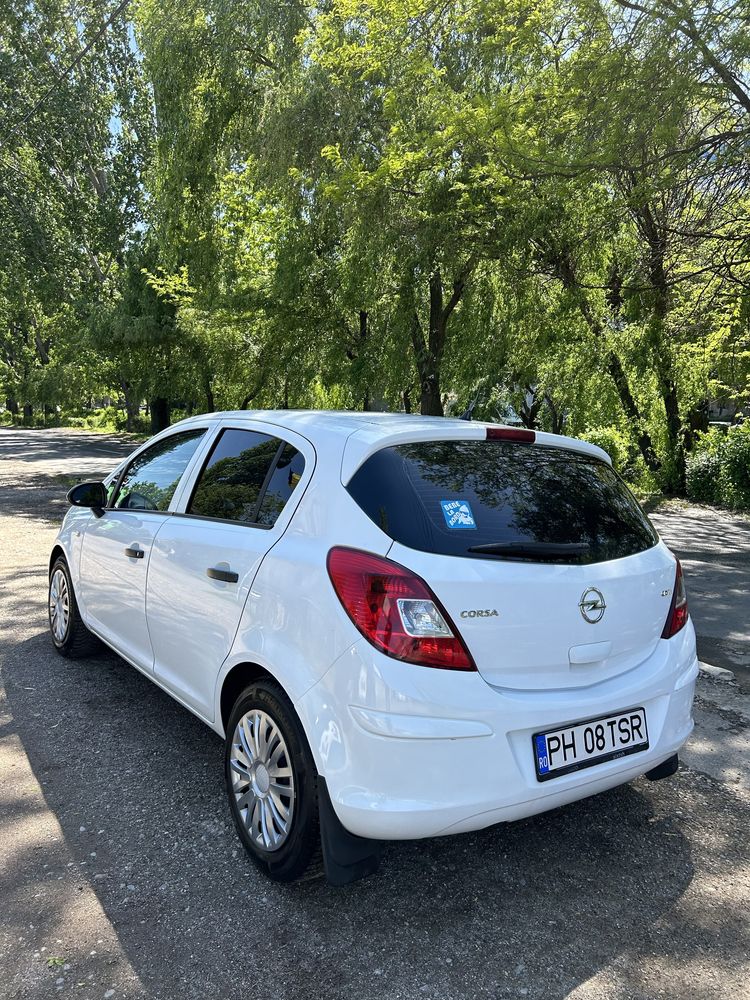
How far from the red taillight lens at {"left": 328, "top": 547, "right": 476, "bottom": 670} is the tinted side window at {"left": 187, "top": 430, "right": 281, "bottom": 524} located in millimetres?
848

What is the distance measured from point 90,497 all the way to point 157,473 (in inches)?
26.6

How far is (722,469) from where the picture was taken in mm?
15156

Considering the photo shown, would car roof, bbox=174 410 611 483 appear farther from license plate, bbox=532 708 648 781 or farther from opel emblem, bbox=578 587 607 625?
license plate, bbox=532 708 648 781

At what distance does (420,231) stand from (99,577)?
814cm

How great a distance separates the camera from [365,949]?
2.37 metres

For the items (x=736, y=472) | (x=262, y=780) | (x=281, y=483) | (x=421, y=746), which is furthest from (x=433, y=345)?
(x=421, y=746)

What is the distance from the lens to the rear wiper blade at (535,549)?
251 centimetres

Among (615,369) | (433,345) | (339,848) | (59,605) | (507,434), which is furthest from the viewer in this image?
(615,369)

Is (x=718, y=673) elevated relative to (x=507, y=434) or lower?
lower

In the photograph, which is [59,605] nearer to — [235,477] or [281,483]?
[235,477]

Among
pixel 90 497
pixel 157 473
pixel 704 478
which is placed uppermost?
pixel 157 473

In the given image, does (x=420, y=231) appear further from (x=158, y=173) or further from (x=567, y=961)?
(x=567, y=961)

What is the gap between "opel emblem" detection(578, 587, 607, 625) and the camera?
260 cm

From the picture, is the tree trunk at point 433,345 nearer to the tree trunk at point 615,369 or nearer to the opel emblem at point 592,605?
the tree trunk at point 615,369
